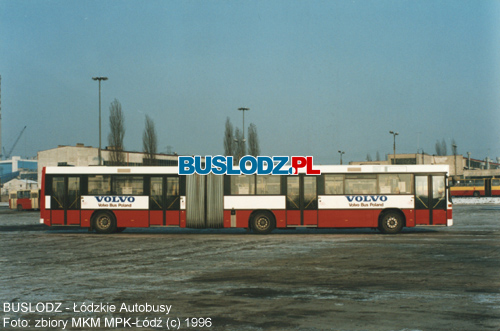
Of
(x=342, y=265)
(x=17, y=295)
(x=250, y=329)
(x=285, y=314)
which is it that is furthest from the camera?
(x=342, y=265)

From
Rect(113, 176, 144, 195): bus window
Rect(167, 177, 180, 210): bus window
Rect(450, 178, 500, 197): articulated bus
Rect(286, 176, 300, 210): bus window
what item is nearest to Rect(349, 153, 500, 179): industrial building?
Rect(450, 178, 500, 197): articulated bus

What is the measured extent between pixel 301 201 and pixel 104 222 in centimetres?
862

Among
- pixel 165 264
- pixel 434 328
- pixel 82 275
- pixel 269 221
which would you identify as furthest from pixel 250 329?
pixel 269 221

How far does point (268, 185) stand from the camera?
2361 cm

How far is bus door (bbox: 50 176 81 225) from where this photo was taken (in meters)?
24.1

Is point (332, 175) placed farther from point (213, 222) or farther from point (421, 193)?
point (213, 222)

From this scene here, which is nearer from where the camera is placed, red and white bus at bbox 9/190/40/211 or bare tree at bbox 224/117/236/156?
red and white bus at bbox 9/190/40/211

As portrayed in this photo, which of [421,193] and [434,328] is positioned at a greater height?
[421,193]

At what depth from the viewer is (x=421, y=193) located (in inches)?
914

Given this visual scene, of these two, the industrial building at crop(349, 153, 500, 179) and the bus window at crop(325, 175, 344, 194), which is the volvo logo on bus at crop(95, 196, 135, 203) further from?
the industrial building at crop(349, 153, 500, 179)

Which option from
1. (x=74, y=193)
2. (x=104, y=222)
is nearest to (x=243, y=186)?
(x=104, y=222)

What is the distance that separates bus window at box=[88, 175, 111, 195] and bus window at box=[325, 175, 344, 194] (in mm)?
9408

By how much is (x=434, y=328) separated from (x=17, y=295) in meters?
6.93

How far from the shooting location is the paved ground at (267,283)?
25.5 feet
